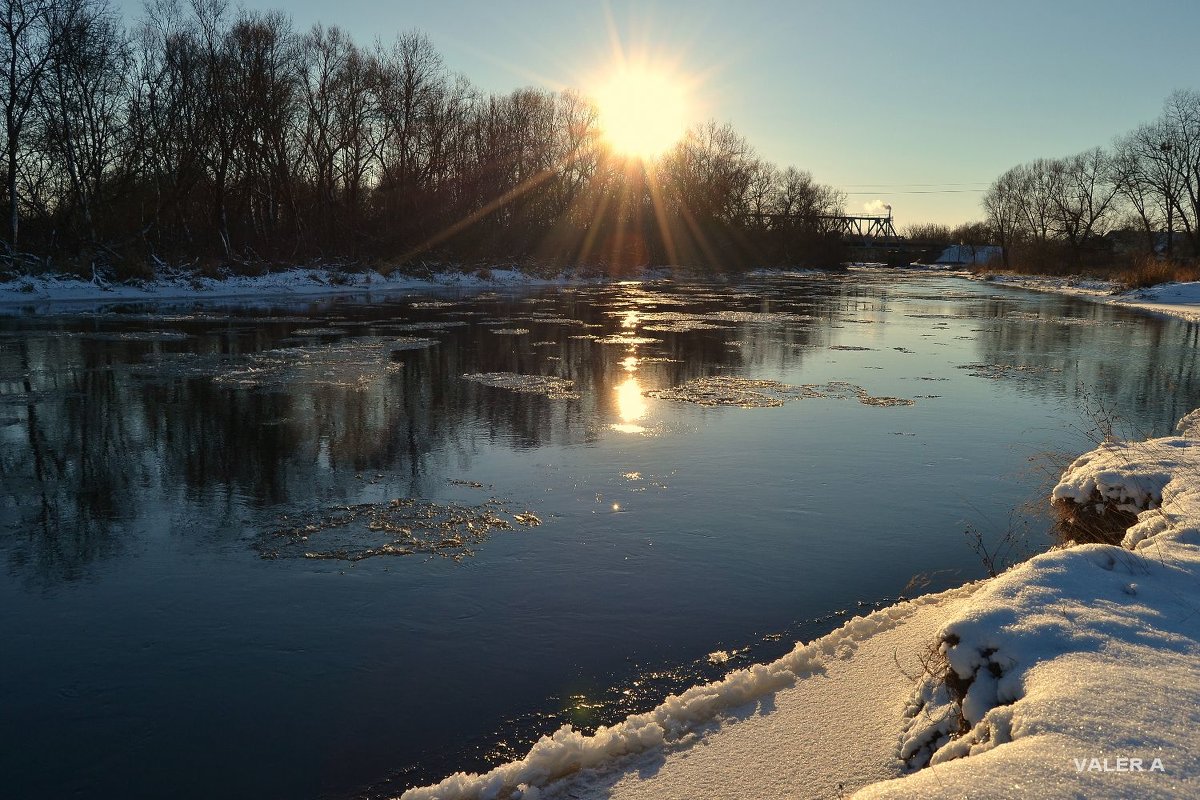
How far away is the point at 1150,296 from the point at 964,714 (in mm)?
40477

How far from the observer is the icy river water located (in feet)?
12.5

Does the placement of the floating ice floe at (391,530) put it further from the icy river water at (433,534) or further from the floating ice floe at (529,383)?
the floating ice floe at (529,383)

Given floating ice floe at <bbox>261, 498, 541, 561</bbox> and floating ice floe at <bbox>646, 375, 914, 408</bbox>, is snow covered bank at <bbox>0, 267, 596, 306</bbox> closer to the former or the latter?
floating ice floe at <bbox>646, 375, 914, 408</bbox>

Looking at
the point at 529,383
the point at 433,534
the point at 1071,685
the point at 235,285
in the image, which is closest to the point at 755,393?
the point at 529,383

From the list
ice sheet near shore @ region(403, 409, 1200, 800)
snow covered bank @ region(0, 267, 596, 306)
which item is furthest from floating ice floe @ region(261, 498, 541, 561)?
snow covered bank @ region(0, 267, 596, 306)

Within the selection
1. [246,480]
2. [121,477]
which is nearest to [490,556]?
[246,480]

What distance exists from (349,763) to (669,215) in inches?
2859

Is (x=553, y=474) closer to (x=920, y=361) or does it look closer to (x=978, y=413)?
(x=978, y=413)

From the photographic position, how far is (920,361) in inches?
661

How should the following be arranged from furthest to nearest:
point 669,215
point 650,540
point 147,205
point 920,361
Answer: point 669,215 < point 147,205 < point 920,361 < point 650,540

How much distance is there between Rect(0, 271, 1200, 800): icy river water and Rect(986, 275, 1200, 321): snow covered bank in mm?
18911

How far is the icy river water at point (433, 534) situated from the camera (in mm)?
3811

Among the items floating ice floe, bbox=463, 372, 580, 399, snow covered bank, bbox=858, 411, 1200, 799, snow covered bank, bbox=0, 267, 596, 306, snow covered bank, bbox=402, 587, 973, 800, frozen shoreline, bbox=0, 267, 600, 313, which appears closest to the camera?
snow covered bank, bbox=858, 411, 1200, 799

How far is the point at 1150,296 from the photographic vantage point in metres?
35.9
